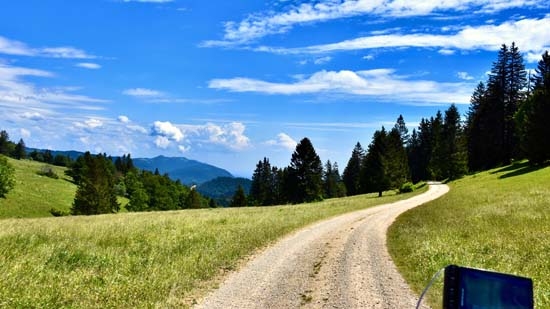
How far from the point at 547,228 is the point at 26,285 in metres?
19.2

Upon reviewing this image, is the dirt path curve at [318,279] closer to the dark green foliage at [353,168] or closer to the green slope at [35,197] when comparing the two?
the green slope at [35,197]

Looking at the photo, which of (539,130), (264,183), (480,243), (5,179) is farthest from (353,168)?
(480,243)

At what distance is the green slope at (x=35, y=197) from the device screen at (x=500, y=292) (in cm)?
8067

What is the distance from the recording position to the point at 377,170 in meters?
67.2

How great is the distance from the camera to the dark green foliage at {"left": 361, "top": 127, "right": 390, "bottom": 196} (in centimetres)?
6638

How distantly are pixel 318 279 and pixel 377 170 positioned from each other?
2253 inches

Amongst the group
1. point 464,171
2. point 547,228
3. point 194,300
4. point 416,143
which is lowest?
point 194,300

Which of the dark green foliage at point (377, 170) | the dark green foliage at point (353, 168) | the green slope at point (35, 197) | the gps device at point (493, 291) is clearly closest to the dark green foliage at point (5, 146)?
the green slope at point (35, 197)

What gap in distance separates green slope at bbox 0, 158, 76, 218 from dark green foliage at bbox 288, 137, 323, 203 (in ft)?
160

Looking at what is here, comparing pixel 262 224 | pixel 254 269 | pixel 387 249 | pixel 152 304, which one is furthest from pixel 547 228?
pixel 152 304

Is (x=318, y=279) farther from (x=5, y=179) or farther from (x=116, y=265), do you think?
(x=5, y=179)

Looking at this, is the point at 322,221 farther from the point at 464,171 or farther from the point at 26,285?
the point at 464,171

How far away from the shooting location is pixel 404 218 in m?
28.2

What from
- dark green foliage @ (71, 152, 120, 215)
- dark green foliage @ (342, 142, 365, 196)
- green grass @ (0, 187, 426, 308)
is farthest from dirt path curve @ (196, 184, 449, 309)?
dark green foliage @ (342, 142, 365, 196)
